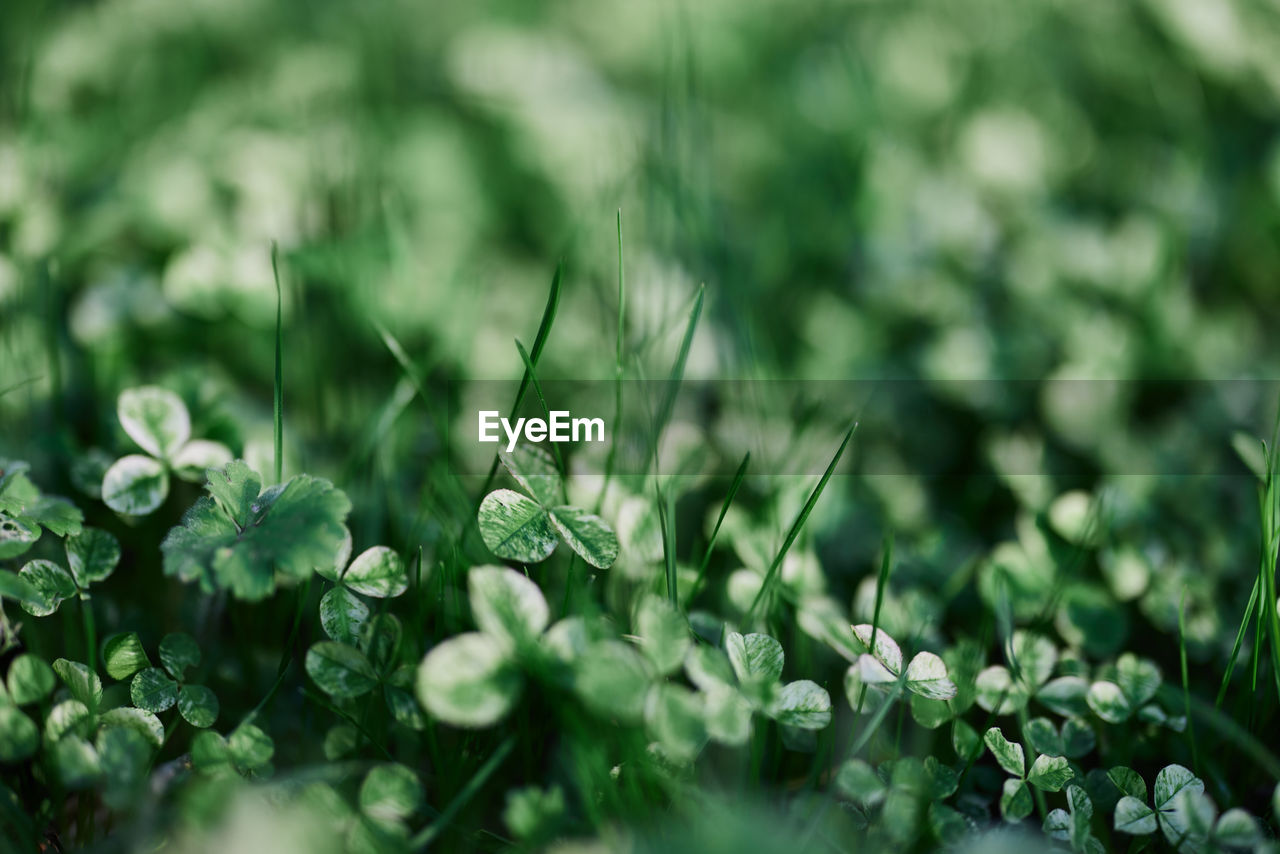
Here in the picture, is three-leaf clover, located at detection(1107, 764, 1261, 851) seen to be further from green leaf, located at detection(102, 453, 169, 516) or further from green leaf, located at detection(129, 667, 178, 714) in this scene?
green leaf, located at detection(102, 453, 169, 516)

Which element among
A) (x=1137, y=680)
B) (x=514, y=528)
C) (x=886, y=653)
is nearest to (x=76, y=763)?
(x=514, y=528)

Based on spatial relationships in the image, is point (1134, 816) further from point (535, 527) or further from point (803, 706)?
point (535, 527)

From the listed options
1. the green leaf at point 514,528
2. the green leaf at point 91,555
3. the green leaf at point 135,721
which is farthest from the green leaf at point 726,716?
the green leaf at point 91,555

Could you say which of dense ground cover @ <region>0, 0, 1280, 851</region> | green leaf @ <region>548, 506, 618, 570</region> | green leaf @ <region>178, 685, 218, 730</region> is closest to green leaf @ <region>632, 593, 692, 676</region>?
dense ground cover @ <region>0, 0, 1280, 851</region>

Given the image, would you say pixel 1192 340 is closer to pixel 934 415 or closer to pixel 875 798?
pixel 934 415

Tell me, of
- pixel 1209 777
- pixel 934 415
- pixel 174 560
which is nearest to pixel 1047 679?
pixel 1209 777

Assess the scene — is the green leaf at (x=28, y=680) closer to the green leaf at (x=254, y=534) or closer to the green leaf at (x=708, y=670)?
the green leaf at (x=254, y=534)
